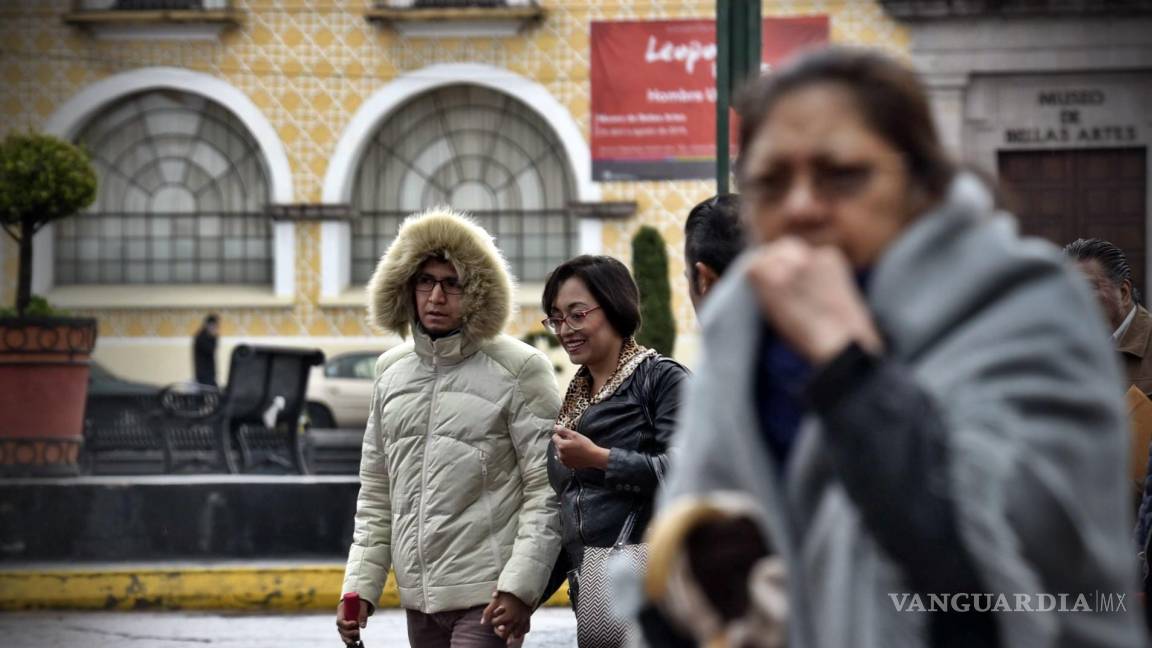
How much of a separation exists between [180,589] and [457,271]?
195 inches

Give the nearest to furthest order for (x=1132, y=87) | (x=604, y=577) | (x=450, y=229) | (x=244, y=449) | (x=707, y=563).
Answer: (x=707, y=563)
(x=604, y=577)
(x=450, y=229)
(x=244, y=449)
(x=1132, y=87)

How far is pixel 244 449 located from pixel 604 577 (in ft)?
26.2

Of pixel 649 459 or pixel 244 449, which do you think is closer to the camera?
pixel 649 459

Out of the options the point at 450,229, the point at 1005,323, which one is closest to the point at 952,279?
the point at 1005,323

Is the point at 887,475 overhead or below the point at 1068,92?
below

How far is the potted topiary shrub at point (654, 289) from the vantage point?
760 inches

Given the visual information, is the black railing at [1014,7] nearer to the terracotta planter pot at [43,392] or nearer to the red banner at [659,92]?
the red banner at [659,92]

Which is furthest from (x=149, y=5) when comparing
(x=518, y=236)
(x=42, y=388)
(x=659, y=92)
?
(x=42, y=388)

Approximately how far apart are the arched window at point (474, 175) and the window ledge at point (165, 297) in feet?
5.19

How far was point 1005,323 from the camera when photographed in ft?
5.17

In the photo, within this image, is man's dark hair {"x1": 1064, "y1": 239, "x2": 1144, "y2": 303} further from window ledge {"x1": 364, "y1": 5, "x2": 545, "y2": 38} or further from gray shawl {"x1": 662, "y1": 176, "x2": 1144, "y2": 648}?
window ledge {"x1": 364, "y1": 5, "x2": 545, "y2": 38}

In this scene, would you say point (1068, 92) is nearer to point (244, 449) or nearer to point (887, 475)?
point (244, 449)

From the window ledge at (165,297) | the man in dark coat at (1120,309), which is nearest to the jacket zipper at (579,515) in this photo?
the man in dark coat at (1120,309)

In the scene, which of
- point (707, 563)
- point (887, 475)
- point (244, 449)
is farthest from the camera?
point (244, 449)
